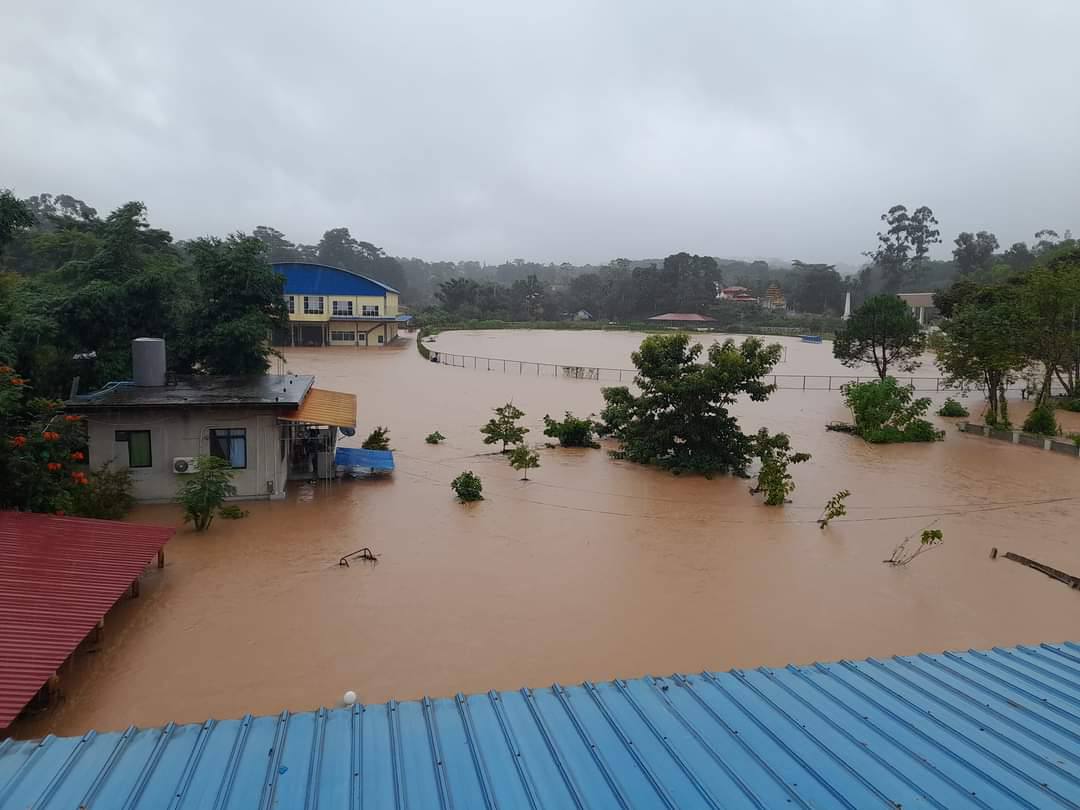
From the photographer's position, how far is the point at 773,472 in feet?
53.6

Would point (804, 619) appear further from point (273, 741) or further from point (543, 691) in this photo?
point (273, 741)

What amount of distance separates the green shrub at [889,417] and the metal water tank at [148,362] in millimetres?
20807

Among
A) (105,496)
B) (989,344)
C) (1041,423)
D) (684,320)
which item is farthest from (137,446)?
(684,320)

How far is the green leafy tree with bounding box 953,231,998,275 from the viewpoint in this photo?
87625mm

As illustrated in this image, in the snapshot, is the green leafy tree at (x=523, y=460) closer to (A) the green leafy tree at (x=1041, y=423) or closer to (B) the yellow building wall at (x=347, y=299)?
(A) the green leafy tree at (x=1041, y=423)

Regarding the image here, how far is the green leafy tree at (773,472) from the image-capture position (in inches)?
630

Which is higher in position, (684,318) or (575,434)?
(684,318)

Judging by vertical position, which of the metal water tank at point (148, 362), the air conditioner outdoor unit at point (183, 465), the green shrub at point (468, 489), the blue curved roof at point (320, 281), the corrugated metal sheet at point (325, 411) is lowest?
the green shrub at point (468, 489)

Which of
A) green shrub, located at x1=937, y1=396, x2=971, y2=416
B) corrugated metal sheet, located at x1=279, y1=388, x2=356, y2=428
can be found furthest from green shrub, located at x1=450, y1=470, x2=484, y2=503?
green shrub, located at x1=937, y1=396, x2=971, y2=416

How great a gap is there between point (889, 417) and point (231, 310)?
Result: 69.0ft

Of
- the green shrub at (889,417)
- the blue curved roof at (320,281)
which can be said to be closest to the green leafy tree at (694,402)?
the green shrub at (889,417)

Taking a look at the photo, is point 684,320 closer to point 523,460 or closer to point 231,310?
point 231,310

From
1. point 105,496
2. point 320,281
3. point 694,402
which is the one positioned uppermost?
point 320,281

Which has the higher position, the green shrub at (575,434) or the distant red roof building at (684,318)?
the distant red roof building at (684,318)
